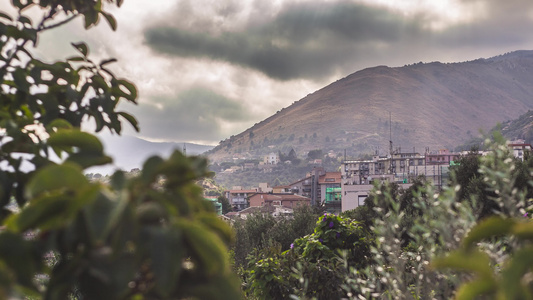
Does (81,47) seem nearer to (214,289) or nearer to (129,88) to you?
(129,88)

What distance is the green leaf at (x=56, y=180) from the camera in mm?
688

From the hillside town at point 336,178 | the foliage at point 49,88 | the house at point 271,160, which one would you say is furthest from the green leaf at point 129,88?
the house at point 271,160

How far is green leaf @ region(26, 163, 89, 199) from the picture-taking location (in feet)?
2.26

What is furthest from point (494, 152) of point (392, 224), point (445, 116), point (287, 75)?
point (445, 116)

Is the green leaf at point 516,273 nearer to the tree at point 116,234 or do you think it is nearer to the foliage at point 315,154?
the tree at point 116,234

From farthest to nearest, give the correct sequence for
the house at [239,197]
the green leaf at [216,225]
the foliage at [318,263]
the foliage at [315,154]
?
the foliage at [315,154] < the house at [239,197] < the foliage at [318,263] < the green leaf at [216,225]

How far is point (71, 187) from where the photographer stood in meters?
0.71

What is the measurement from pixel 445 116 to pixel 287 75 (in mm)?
73847

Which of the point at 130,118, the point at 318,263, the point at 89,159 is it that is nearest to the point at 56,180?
the point at 89,159

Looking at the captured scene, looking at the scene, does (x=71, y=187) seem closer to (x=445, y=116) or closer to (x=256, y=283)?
(x=256, y=283)

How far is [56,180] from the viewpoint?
70 cm

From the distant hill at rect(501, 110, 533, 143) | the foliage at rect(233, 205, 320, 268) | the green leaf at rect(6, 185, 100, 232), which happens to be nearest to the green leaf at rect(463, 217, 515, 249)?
the green leaf at rect(6, 185, 100, 232)

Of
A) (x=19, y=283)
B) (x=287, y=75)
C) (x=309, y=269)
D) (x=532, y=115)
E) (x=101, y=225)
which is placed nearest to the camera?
(x=101, y=225)

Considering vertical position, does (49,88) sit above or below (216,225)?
above
